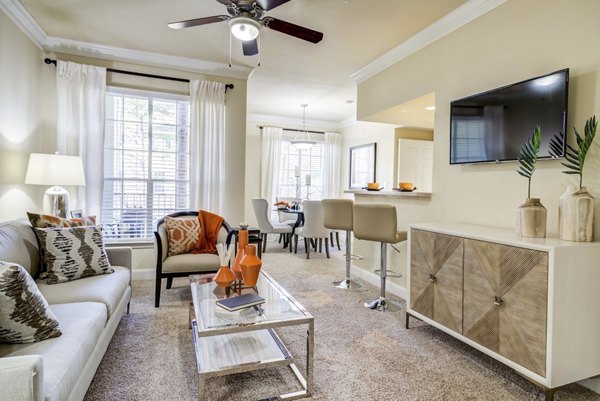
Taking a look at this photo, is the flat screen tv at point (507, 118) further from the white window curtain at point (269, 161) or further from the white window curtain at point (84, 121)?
the white window curtain at point (269, 161)

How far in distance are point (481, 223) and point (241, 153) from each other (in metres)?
3.02

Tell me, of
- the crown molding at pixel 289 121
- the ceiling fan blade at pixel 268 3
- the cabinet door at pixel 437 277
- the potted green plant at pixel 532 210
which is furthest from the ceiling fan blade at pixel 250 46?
the crown molding at pixel 289 121

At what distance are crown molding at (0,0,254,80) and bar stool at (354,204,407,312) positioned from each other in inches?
99.8

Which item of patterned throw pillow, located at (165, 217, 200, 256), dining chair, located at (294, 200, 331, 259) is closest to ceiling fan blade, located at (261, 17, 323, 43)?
patterned throw pillow, located at (165, 217, 200, 256)

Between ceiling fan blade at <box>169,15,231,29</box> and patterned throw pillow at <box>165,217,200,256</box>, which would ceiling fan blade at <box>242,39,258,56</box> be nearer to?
ceiling fan blade at <box>169,15,231,29</box>

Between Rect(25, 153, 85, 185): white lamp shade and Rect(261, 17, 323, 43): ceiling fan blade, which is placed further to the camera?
Rect(25, 153, 85, 185): white lamp shade

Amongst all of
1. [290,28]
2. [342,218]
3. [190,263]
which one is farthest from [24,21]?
[342,218]

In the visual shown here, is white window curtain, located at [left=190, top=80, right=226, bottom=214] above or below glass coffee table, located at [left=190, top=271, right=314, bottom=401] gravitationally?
above

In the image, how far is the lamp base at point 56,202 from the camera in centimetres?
317

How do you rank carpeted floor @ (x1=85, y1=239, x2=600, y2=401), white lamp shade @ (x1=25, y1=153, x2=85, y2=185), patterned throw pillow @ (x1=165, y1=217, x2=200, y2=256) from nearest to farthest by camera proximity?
carpeted floor @ (x1=85, y1=239, x2=600, y2=401) → white lamp shade @ (x1=25, y1=153, x2=85, y2=185) → patterned throw pillow @ (x1=165, y1=217, x2=200, y2=256)

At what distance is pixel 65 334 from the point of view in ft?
4.91

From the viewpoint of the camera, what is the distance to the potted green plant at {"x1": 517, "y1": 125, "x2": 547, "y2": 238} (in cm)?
200

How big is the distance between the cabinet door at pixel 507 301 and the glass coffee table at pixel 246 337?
112 centimetres

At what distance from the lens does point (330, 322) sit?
2.83 metres
